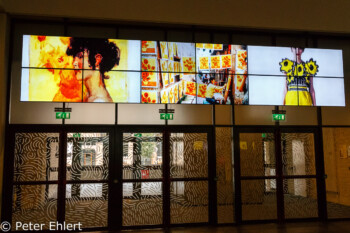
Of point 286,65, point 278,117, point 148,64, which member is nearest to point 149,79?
point 148,64

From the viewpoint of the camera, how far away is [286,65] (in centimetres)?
751

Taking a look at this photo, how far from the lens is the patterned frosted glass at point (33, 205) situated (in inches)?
250

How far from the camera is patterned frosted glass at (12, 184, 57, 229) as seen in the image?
6.35m

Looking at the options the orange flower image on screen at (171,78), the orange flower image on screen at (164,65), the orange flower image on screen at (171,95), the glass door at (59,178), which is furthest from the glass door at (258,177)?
the glass door at (59,178)

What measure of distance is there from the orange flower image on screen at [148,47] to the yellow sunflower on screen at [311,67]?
3830 millimetres

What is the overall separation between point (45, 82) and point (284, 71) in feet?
18.4

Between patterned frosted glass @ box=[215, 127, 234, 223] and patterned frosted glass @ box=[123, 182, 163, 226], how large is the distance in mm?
1408

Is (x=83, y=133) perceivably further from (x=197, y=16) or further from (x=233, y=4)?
(x=233, y=4)

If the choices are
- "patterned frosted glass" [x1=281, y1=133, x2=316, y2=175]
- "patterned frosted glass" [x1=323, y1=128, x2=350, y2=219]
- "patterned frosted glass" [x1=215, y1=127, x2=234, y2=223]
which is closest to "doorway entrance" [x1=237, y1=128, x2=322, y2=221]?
"patterned frosted glass" [x1=281, y1=133, x2=316, y2=175]

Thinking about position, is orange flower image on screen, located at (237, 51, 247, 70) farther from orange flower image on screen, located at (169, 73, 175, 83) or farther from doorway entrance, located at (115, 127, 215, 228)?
doorway entrance, located at (115, 127, 215, 228)

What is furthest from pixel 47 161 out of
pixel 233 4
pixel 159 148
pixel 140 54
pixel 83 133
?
pixel 233 4

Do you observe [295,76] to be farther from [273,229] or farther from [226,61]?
[273,229]

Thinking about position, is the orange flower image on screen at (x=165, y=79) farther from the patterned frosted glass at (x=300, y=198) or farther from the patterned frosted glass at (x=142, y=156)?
the patterned frosted glass at (x=300, y=198)

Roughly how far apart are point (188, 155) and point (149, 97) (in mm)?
1604
